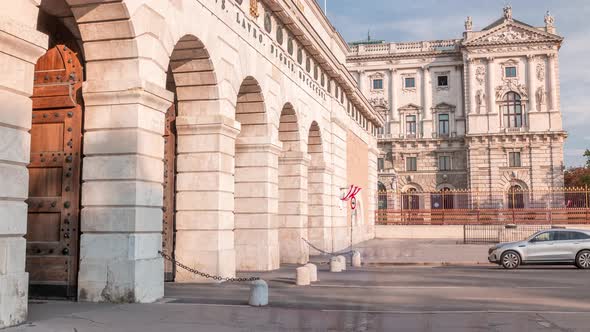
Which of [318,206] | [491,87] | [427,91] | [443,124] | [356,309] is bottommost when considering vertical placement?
[356,309]

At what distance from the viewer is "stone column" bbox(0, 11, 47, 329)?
25.5ft

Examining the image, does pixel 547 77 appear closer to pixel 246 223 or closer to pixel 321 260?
pixel 321 260

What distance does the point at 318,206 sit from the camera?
24.8 meters

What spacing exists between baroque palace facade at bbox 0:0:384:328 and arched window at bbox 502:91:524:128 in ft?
156

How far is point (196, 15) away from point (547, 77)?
5474 cm

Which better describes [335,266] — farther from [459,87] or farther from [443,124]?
[459,87]

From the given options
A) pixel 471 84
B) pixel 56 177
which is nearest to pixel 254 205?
pixel 56 177

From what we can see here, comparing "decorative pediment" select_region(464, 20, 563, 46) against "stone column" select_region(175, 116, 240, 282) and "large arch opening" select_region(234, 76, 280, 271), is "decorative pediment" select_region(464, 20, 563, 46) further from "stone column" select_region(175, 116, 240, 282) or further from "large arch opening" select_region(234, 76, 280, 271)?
"stone column" select_region(175, 116, 240, 282)

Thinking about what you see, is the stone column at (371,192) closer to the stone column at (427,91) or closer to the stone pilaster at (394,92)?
the stone pilaster at (394,92)

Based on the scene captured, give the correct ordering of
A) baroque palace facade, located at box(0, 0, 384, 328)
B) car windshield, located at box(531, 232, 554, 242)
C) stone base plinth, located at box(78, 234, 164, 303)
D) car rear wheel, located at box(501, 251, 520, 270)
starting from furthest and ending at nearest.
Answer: car windshield, located at box(531, 232, 554, 242) → car rear wheel, located at box(501, 251, 520, 270) → stone base plinth, located at box(78, 234, 164, 303) → baroque palace facade, located at box(0, 0, 384, 328)

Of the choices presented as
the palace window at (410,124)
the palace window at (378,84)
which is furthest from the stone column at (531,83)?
the palace window at (378,84)

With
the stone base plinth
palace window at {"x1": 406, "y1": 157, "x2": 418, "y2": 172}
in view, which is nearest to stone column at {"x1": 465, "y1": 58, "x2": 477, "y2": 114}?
palace window at {"x1": 406, "y1": 157, "x2": 418, "y2": 172}

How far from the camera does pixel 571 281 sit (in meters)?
15.9

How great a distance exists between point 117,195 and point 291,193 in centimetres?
1142
